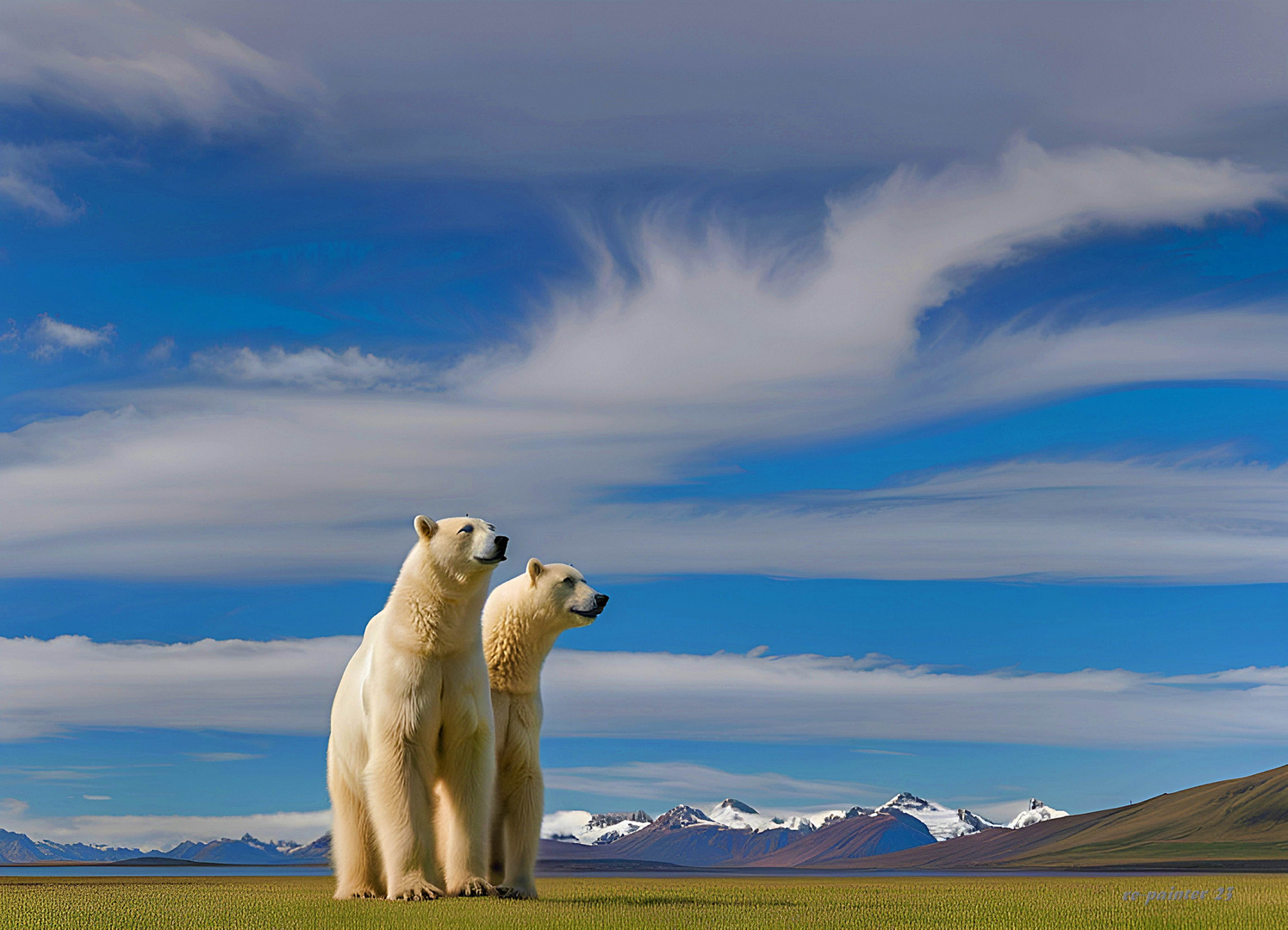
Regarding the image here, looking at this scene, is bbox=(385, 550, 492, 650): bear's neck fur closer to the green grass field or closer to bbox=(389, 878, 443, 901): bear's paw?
bbox=(389, 878, 443, 901): bear's paw

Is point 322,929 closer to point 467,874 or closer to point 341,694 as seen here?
point 467,874

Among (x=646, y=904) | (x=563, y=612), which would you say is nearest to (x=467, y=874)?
(x=646, y=904)

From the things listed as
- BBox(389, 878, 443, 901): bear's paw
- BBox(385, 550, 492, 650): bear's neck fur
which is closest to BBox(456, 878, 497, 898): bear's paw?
BBox(389, 878, 443, 901): bear's paw

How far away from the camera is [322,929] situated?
14.4 metres

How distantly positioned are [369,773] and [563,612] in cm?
423

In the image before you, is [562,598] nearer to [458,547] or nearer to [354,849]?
[458,547]

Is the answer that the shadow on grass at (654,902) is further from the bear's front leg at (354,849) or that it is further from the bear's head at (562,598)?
the bear's head at (562,598)

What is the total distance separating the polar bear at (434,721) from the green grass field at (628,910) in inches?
35.7

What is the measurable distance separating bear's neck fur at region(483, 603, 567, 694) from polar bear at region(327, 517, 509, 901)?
4.51ft

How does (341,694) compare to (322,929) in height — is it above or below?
above

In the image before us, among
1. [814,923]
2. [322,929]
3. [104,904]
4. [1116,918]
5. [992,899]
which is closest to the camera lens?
[322,929]

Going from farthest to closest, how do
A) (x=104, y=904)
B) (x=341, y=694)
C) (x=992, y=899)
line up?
(x=992, y=899) → (x=341, y=694) → (x=104, y=904)

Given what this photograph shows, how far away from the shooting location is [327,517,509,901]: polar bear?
1767 centimetres

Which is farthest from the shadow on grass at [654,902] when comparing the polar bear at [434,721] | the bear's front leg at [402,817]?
the bear's front leg at [402,817]
